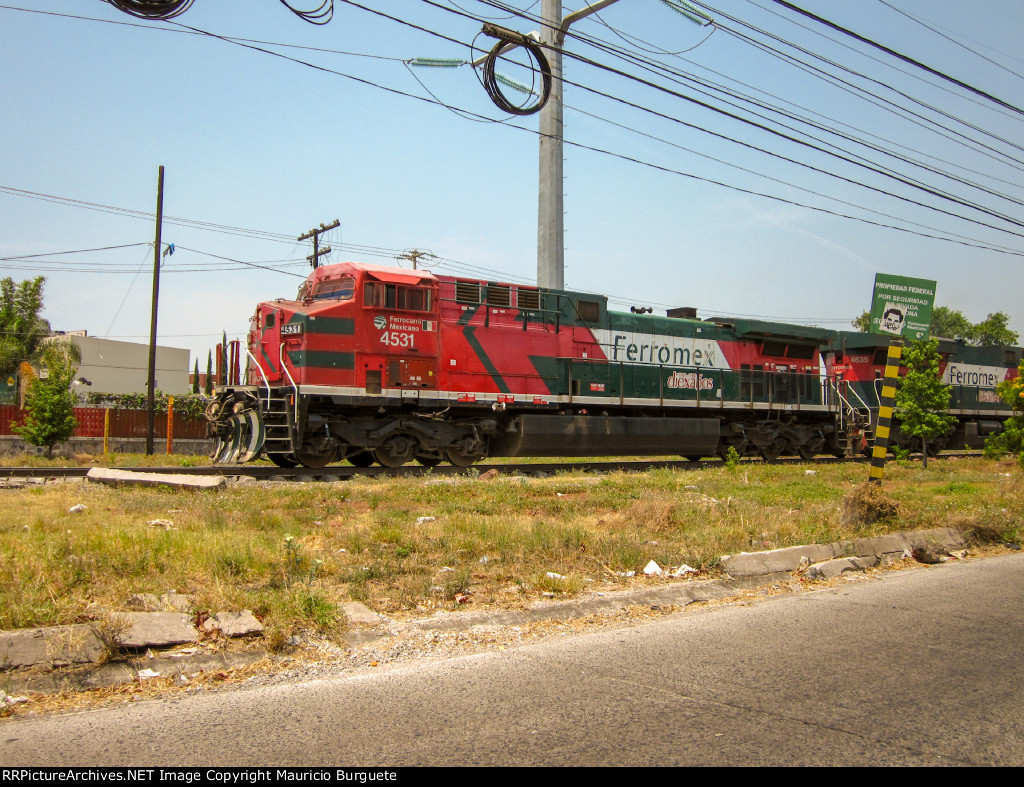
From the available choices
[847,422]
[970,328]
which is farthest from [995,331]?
[847,422]

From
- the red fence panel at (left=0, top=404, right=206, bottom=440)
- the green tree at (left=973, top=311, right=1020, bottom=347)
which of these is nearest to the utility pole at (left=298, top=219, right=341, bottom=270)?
the red fence panel at (left=0, top=404, right=206, bottom=440)

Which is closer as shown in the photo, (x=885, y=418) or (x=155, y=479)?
(x=885, y=418)

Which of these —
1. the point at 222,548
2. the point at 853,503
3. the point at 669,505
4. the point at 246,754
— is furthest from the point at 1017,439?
the point at 246,754

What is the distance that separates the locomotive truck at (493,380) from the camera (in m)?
13.7

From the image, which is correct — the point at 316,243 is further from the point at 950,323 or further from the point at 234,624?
the point at 950,323

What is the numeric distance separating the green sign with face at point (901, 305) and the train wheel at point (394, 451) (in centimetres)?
839

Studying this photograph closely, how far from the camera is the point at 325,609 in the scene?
4.89 metres

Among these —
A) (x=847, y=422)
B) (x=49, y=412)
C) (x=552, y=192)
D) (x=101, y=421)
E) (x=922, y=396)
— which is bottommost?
(x=101, y=421)

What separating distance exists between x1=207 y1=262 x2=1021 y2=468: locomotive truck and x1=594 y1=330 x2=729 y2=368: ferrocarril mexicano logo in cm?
4

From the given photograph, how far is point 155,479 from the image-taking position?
11.3m

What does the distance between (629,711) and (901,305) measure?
326 inches

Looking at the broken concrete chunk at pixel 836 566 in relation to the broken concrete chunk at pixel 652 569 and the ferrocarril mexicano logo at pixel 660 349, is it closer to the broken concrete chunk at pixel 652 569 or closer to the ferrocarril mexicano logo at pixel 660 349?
the broken concrete chunk at pixel 652 569

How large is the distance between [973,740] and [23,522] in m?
8.13

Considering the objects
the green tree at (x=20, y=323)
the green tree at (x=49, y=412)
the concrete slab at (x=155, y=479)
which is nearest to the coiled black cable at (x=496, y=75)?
the concrete slab at (x=155, y=479)
